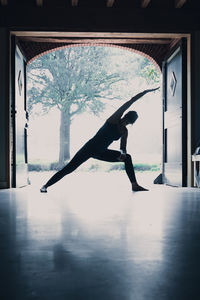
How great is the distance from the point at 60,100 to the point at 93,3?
31.7 feet

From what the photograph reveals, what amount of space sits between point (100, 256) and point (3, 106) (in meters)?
4.53

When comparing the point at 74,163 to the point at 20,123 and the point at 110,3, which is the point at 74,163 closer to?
the point at 20,123

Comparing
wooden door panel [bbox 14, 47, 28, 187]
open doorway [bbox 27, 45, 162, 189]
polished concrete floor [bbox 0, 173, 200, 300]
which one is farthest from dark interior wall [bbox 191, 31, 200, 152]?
open doorway [bbox 27, 45, 162, 189]

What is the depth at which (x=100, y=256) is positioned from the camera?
4.77 feet

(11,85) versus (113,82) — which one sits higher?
(113,82)

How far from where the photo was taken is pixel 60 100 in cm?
1513

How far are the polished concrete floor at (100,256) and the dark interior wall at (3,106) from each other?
2957 millimetres

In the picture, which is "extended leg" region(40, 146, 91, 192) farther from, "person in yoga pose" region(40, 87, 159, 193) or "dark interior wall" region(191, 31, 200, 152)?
"dark interior wall" region(191, 31, 200, 152)

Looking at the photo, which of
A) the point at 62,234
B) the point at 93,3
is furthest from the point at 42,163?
the point at 62,234

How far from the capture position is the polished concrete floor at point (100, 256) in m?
1.06

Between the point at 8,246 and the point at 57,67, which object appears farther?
the point at 57,67

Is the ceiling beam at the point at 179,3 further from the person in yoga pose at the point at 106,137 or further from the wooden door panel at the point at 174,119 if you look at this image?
the person in yoga pose at the point at 106,137

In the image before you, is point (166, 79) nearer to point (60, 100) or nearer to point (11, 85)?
point (11, 85)

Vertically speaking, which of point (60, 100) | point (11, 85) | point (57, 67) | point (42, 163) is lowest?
point (42, 163)
